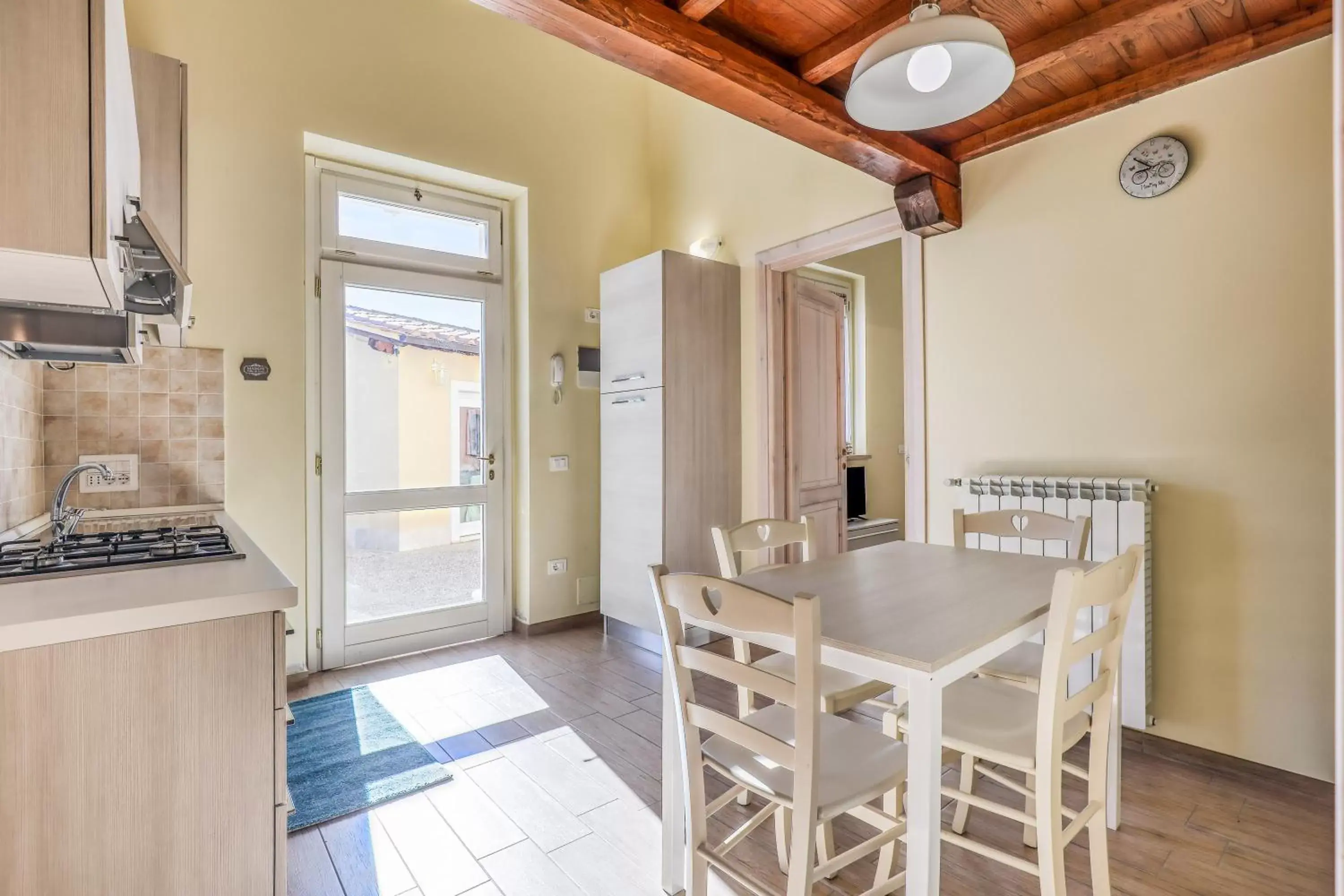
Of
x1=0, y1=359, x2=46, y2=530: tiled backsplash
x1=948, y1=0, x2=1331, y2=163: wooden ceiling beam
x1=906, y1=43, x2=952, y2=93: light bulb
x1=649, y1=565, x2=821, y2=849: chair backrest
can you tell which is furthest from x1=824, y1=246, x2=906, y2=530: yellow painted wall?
x1=0, y1=359, x2=46, y2=530: tiled backsplash

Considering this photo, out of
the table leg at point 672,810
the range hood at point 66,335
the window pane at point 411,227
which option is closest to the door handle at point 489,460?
the window pane at point 411,227

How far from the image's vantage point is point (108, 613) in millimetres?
1035

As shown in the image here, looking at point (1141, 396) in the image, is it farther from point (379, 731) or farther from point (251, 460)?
point (251, 460)

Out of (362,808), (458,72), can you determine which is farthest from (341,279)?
(362,808)

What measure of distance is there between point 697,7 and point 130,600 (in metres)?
1.94

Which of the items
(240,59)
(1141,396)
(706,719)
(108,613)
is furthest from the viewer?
(240,59)

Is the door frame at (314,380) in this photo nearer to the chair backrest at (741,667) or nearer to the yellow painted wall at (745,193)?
the yellow painted wall at (745,193)

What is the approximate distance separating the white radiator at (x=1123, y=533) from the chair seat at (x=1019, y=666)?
0.43 meters

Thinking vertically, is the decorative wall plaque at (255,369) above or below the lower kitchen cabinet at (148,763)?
above

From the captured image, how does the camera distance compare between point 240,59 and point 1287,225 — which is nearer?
point 1287,225

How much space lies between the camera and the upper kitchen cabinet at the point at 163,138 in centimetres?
189

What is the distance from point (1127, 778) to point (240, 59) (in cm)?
453

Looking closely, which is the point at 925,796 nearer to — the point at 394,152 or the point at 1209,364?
the point at 1209,364

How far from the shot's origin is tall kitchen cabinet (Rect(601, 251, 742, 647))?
345 centimetres
